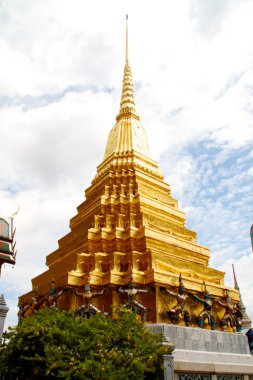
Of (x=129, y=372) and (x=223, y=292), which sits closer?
(x=129, y=372)

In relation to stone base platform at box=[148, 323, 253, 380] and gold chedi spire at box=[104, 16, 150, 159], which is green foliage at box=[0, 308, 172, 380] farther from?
gold chedi spire at box=[104, 16, 150, 159]

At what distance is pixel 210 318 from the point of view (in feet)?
61.3

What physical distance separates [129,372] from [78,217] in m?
15.9

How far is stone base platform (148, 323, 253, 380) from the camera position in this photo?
1309 centimetres

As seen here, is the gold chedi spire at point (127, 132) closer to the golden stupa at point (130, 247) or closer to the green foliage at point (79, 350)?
the golden stupa at point (130, 247)

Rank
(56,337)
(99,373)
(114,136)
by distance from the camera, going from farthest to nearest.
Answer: (114,136) < (56,337) < (99,373)

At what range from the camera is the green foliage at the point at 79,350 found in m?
9.86

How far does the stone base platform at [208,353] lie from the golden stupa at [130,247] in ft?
4.72

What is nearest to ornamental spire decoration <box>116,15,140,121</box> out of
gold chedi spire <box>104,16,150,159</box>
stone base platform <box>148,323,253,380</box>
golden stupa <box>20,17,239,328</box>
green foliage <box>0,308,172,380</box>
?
Result: gold chedi spire <box>104,16,150,159</box>

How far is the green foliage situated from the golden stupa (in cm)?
619

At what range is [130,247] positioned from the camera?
20172 mm

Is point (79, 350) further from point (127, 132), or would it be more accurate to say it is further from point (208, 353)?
point (127, 132)

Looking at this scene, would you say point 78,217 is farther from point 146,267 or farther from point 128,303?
point 128,303

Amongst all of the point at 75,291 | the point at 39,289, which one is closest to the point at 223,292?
the point at 75,291
